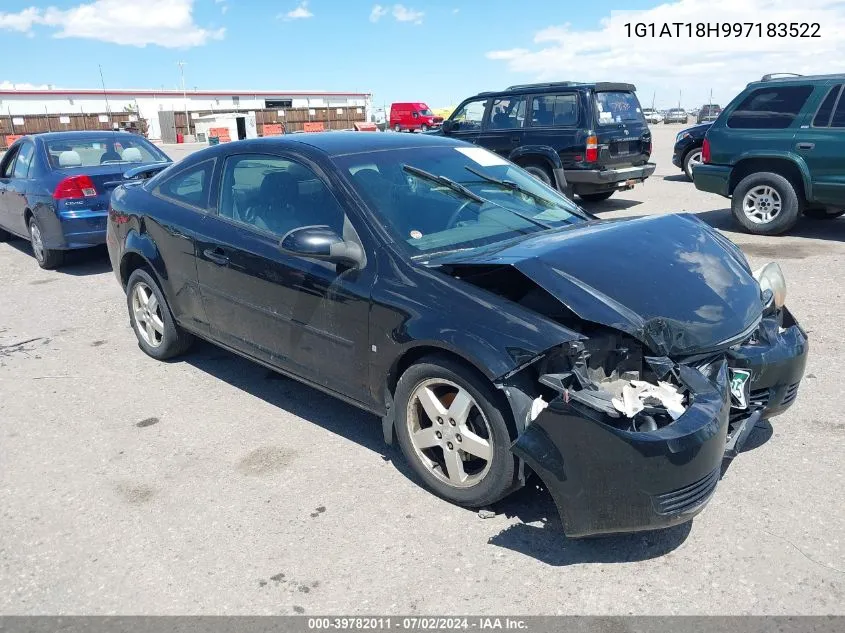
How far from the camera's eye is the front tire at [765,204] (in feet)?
28.9

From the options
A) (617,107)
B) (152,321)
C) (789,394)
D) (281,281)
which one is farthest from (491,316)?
(617,107)

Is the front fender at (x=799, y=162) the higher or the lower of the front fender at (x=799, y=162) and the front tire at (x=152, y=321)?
the higher

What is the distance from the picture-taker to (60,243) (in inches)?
320

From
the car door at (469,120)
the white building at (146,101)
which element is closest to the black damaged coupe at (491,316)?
the car door at (469,120)

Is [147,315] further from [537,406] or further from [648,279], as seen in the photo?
[648,279]

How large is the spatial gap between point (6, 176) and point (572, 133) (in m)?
8.01

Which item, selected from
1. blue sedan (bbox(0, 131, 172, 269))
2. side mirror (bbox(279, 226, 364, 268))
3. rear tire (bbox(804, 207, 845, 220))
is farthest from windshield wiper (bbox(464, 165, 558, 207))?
rear tire (bbox(804, 207, 845, 220))

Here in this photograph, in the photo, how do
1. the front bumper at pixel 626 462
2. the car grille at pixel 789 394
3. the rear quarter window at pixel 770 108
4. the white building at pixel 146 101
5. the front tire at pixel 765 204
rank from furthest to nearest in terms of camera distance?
the white building at pixel 146 101, the front tire at pixel 765 204, the rear quarter window at pixel 770 108, the car grille at pixel 789 394, the front bumper at pixel 626 462

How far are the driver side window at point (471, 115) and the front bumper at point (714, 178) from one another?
3.73 meters

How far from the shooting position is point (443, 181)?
13.1ft

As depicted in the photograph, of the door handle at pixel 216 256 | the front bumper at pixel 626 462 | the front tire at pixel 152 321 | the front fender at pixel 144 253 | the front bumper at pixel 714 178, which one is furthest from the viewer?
the front bumper at pixel 714 178

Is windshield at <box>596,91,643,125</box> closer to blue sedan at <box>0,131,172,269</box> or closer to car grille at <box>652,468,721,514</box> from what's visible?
blue sedan at <box>0,131,172,269</box>

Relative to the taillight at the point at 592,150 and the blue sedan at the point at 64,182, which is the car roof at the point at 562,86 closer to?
the taillight at the point at 592,150

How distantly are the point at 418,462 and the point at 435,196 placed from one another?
1469 mm
